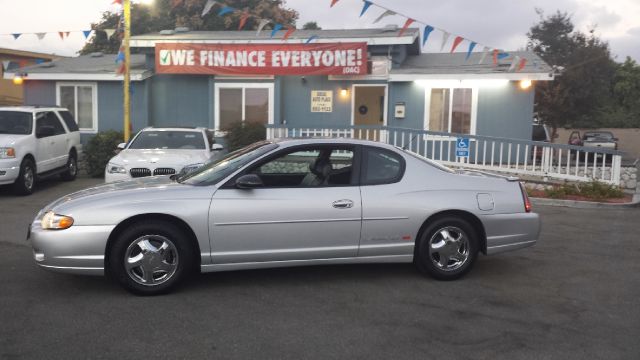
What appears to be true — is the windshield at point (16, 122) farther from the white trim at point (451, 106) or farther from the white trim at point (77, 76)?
the white trim at point (451, 106)

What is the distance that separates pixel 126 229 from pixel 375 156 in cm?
247

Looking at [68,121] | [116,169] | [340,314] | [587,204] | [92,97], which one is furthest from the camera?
[92,97]

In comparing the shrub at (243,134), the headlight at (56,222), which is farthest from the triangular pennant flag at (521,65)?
the headlight at (56,222)

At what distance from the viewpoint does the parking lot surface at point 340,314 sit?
4.20 metres

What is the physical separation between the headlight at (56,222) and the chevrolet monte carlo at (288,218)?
0.4 inches

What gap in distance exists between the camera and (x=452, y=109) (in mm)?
16391

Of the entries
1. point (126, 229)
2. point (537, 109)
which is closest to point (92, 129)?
point (126, 229)

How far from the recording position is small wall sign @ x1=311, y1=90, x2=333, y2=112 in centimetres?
1739

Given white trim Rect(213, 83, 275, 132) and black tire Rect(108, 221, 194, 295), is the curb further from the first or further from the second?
black tire Rect(108, 221, 194, 295)

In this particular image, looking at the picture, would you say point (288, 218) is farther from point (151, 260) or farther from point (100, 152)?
point (100, 152)

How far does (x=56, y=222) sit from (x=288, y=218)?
2050 millimetres

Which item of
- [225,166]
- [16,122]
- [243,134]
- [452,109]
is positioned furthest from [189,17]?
[225,166]

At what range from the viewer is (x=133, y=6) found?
34.4 metres

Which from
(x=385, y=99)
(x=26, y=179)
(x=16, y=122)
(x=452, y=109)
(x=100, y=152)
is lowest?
(x=26, y=179)
